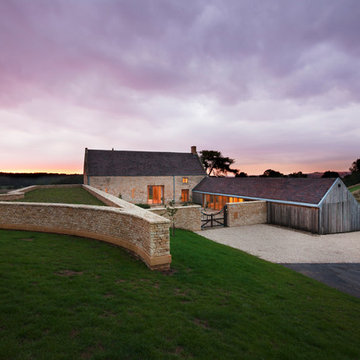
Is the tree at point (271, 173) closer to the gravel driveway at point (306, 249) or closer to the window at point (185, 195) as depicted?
the window at point (185, 195)

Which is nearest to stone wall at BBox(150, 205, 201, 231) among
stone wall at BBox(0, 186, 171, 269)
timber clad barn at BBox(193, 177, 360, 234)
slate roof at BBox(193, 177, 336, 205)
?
stone wall at BBox(0, 186, 171, 269)

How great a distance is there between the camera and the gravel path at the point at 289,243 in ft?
42.2

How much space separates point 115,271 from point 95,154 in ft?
102

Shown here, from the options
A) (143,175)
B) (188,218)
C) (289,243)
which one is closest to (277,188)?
(289,243)

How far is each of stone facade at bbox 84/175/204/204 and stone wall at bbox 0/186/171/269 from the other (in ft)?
64.2

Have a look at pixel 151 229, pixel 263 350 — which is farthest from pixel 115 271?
pixel 263 350

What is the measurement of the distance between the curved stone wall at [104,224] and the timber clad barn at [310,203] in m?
15.1

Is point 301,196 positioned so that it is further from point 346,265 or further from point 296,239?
point 346,265

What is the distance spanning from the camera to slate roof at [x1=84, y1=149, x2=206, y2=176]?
110 feet

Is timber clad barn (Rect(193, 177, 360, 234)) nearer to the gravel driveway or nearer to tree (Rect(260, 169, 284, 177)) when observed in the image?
the gravel driveway

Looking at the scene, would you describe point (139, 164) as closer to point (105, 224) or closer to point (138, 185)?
point (138, 185)


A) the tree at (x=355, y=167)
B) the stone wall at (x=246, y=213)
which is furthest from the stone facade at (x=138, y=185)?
the tree at (x=355, y=167)

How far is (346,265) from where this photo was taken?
11.8 m

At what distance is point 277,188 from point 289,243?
8.35m
